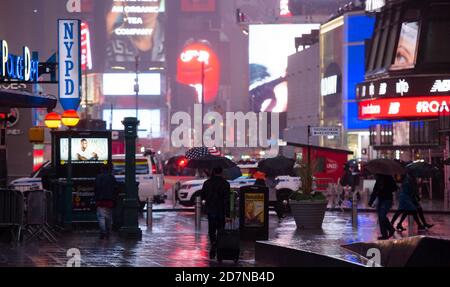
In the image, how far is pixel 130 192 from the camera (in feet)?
85.3

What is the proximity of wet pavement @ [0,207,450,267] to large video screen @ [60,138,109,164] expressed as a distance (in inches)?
77.5

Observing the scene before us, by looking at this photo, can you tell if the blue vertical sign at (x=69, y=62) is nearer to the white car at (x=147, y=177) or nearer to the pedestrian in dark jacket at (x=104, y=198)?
the white car at (x=147, y=177)

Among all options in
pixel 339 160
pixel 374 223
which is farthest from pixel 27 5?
pixel 374 223

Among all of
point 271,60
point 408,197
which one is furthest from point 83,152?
point 271,60

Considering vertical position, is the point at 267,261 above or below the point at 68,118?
below

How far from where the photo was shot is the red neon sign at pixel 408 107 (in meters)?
59.0

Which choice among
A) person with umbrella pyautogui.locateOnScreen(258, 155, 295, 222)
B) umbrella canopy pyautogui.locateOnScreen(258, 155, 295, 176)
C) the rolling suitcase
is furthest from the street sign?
the rolling suitcase

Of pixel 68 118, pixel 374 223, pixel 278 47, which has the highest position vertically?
pixel 278 47

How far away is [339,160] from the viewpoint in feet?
151

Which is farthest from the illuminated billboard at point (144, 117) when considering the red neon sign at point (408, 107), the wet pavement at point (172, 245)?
the wet pavement at point (172, 245)

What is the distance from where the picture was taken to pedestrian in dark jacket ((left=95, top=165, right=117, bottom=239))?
25.4 meters
